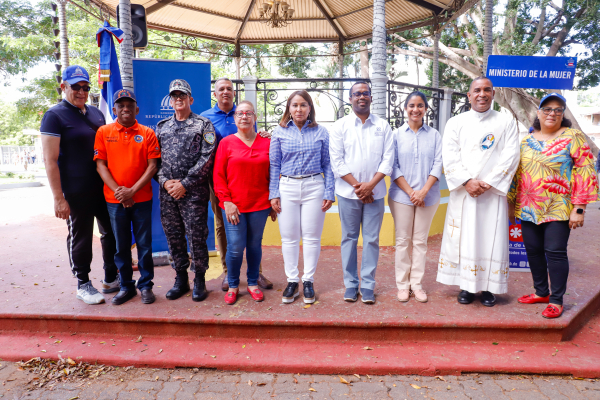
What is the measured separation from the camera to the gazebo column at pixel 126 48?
14.6 ft

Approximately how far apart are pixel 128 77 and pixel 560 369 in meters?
4.89

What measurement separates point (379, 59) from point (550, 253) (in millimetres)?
2730

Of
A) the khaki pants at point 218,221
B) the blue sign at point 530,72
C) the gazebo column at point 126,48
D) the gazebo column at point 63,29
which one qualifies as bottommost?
the khaki pants at point 218,221

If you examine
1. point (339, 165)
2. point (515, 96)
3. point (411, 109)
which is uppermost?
point (515, 96)

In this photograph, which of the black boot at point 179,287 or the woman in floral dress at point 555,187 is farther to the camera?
the black boot at point 179,287

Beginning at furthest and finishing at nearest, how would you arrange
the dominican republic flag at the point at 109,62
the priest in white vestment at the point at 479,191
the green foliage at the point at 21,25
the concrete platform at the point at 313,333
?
1. the green foliage at the point at 21,25
2. the dominican republic flag at the point at 109,62
3. the priest in white vestment at the point at 479,191
4. the concrete platform at the point at 313,333

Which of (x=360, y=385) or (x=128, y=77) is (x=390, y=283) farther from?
(x=128, y=77)

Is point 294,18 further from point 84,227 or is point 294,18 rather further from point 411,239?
point 84,227

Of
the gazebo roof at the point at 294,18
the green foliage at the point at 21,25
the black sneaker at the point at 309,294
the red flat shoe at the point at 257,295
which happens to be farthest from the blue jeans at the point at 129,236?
the green foliage at the point at 21,25

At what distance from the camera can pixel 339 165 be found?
3.55 metres

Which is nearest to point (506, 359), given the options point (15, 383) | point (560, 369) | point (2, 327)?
point (560, 369)

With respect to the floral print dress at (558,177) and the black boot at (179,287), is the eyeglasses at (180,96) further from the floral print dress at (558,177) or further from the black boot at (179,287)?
the floral print dress at (558,177)

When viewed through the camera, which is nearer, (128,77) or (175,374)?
(175,374)

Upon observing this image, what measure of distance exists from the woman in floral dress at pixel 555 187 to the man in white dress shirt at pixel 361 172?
125cm
